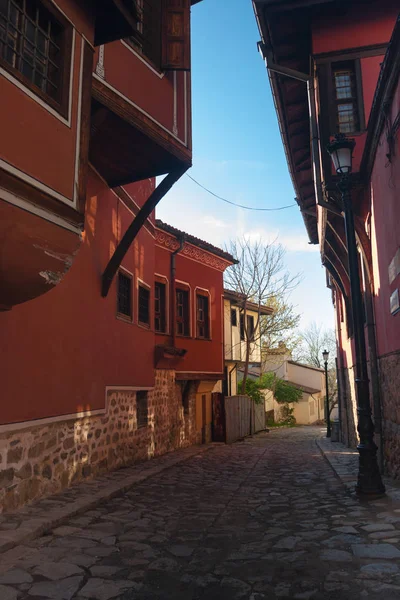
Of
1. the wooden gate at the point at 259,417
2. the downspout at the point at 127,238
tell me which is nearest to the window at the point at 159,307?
the downspout at the point at 127,238

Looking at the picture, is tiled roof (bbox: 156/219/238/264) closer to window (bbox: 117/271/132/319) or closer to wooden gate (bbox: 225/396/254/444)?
window (bbox: 117/271/132/319)

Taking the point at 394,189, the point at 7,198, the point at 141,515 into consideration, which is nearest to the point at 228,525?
the point at 141,515

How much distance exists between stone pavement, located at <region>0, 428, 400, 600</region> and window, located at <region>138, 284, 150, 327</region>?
5240mm

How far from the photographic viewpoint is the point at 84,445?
26.2ft

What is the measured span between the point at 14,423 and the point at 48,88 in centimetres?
382

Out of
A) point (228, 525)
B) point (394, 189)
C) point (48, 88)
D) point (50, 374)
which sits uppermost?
point (48, 88)

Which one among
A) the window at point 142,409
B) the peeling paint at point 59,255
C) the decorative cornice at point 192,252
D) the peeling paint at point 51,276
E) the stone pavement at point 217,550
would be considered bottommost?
the stone pavement at point 217,550

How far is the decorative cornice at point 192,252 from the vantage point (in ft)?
48.4

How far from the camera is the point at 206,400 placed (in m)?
17.7

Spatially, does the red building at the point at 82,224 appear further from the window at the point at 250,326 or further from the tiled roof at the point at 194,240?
the window at the point at 250,326

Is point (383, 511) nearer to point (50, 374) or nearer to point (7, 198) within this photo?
point (50, 374)

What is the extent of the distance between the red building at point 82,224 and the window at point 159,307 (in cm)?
124

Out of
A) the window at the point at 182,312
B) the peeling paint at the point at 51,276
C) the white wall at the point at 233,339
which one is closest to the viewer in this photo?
the peeling paint at the point at 51,276

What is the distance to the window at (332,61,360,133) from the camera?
9481 millimetres
